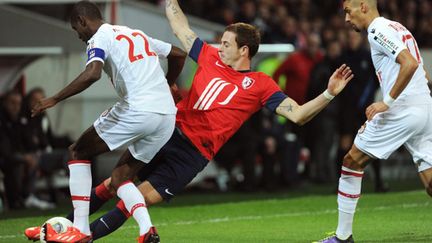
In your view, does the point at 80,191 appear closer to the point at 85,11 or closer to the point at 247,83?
the point at 85,11

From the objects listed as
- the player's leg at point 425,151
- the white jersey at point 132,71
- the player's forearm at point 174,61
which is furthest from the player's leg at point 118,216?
the player's leg at point 425,151

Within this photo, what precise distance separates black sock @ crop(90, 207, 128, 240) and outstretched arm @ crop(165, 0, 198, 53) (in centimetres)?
166

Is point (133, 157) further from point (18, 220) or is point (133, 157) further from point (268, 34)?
point (268, 34)

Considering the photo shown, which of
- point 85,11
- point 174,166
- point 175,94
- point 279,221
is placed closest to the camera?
point 85,11

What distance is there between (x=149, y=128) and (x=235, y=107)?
825 millimetres

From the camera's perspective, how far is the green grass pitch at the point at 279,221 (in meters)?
10.1

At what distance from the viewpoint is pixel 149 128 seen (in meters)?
8.49

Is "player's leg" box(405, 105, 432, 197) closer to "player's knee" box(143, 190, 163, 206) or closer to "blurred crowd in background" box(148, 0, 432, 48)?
"player's knee" box(143, 190, 163, 206)

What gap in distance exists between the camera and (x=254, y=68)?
17.7m

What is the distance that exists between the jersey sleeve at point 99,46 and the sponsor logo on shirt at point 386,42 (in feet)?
7.41

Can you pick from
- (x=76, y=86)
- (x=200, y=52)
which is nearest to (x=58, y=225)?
(x=76, y=86)

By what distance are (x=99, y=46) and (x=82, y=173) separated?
3.44ft

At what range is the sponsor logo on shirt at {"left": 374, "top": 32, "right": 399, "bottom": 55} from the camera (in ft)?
28.4

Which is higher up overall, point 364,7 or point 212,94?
point 364,7
